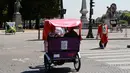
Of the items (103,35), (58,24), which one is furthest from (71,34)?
(103,35)

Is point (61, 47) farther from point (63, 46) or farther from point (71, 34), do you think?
point (71, 34)

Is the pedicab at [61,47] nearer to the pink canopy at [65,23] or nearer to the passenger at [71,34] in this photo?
the pink canopy at [65,23]

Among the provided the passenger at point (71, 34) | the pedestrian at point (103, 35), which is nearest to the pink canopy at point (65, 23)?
the passenger at point (71, 34)

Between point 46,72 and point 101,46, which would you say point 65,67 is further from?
point 101,46

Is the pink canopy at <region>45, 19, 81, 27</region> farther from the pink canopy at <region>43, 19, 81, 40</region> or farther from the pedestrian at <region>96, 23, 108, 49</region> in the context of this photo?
the pedestrian at <region>96, 23, 108, 49</region>

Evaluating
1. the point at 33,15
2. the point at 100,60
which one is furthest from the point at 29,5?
the point at 100,60

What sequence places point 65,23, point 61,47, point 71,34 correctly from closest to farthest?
point 61,47
point 65,23
point 71,34

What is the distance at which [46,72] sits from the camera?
1182 cm

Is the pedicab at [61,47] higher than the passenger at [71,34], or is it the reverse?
the passenger at [71,34]

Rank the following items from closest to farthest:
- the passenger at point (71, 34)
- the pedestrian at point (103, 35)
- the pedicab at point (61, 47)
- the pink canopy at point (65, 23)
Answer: the pedicab at point (61, 47), the pink canopy at point (65, 23), the passenger at point (71, 34), the pedestrian at point (103, 35)

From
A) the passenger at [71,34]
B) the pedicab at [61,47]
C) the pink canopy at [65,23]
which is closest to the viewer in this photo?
the pedicab at [61,47]

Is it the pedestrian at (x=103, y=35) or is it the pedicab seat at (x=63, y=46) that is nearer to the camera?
the pedicab seat at (x=63, y=46)

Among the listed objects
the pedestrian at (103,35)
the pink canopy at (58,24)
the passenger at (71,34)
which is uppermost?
the pink canopy at (58,24)

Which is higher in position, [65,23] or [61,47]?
[65,23]
